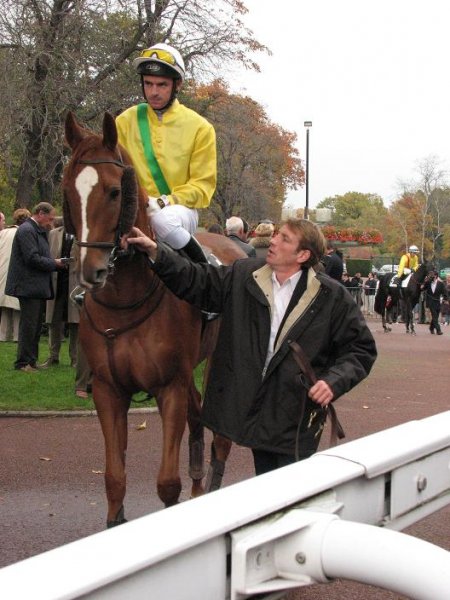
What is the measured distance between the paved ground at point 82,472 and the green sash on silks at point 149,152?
81.5 inches

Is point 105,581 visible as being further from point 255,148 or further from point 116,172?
point 255,148

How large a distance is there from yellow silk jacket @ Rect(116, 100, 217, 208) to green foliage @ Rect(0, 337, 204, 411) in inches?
124

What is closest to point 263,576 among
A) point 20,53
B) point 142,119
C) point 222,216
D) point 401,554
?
point 401,554

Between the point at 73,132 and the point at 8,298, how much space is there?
8168 mm

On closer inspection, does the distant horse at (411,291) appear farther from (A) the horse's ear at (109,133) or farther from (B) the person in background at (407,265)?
(A) the horse's ear at (109,133)

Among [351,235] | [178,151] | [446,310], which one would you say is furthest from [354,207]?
[178,151]

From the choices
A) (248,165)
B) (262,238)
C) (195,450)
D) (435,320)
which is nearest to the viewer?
(195,450)

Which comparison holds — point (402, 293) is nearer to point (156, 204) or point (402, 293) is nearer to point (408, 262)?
point (408, 262)

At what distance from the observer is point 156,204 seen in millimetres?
5055

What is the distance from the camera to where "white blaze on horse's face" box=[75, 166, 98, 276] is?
168 inches

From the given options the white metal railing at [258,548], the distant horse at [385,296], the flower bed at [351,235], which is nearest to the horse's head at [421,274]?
the distant horse at [385,296]

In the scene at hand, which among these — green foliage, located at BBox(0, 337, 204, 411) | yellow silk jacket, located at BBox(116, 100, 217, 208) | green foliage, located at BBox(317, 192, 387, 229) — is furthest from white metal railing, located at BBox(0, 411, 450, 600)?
green foliage, located at BBox(317, 192, 387, 229)

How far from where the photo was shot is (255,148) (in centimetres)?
4966

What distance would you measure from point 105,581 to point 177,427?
3389 millimetres
